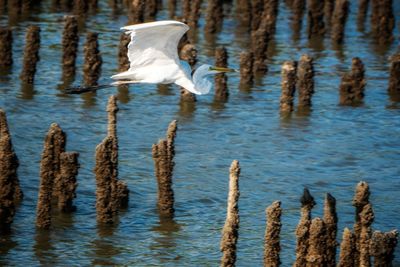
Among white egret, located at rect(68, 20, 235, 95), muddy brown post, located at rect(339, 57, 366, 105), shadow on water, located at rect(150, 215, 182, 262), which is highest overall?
white egret, located at rect(68, 20, 235, 95)

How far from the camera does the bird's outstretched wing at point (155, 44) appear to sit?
15727 mm

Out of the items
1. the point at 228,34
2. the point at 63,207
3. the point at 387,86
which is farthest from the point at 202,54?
the point at 63,207

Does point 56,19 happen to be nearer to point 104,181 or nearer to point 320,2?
point 320,2

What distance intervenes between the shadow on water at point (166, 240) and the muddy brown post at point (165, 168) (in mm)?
160

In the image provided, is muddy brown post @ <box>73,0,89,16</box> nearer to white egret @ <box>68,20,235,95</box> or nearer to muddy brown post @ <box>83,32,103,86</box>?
muddy brown post @ <box>83,32,103,86</box>

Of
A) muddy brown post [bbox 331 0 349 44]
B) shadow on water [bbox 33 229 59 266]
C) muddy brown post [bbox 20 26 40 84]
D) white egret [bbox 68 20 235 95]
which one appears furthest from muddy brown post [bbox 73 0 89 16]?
shadow on water [bbox 33 229 59 266]

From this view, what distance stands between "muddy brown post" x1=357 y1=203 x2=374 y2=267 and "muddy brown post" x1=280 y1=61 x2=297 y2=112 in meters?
7.93

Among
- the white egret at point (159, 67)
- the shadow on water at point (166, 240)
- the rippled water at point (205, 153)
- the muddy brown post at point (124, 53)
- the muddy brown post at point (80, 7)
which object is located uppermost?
the white egret at point (159, 67)

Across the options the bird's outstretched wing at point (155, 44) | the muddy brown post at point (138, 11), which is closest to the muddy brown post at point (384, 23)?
the muddy brown post at point (138, 11)

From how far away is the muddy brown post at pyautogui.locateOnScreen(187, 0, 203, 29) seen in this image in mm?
28391

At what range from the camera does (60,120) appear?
21844 millimetres

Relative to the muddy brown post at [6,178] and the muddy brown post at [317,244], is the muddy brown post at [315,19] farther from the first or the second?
the muddy brown post at [317,244]

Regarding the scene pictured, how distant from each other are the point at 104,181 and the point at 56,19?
1397 cm

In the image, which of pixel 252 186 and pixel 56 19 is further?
pixel 56 19
